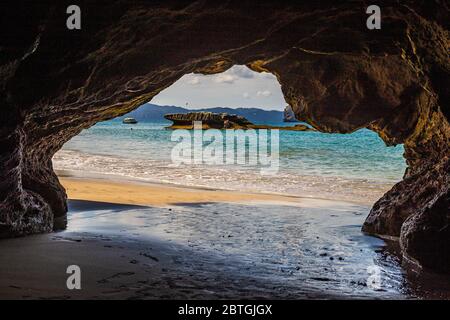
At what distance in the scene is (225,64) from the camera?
8.09m

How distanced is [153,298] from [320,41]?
4166mm

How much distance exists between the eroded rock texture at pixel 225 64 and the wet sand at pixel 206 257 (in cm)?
52

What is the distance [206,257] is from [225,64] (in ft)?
12.9

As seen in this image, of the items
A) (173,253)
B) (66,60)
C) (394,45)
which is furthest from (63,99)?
(394,45)

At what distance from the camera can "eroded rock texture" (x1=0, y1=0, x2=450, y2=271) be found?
471 cm

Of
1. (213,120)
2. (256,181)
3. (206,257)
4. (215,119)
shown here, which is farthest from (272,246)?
(215,119)

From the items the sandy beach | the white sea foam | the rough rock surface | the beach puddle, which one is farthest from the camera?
the rough rock surface

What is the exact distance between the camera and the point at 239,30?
5.52 meters

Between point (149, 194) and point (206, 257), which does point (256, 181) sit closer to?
point (149, 194)

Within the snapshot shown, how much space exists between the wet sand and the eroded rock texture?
1.70 feet

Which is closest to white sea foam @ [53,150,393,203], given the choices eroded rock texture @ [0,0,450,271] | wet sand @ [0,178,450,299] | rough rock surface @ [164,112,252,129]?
wet sand @ [0,178,450,299]

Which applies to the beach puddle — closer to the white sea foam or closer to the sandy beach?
the sandy beach

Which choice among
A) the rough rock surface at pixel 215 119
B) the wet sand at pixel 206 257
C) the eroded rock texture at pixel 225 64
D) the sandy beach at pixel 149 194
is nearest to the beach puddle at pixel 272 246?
the wet sand at pixel 206 257

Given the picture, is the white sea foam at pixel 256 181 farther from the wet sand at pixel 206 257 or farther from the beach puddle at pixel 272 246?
the wet sand at pixel 206 257
